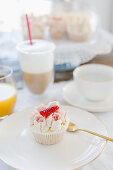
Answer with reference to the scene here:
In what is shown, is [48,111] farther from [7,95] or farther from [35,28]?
[35,28]

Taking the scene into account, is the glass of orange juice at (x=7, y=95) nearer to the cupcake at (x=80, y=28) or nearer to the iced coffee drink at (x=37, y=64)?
the iced coffee drink at (x=37, y=64)

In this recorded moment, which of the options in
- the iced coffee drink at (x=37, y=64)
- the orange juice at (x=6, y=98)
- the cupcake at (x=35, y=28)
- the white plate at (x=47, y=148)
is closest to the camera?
the white plate at (x=47, y=148)

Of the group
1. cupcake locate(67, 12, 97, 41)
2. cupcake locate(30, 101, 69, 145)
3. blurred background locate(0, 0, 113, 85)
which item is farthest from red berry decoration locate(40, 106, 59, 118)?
cupcake locate(67, 12, 97, 41)

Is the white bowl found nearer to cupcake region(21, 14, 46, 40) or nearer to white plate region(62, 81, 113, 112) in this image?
white plate region(62, 81, 113, 112)

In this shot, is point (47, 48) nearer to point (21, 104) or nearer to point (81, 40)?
point (21, 104)

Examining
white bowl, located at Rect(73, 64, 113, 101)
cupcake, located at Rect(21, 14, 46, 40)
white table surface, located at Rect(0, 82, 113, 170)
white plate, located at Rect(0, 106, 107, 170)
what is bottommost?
white table surface, located at Rect(0, 82, 113, 170)

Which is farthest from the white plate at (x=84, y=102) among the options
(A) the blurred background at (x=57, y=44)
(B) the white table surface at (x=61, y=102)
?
(A) the blurred background at (x=57, y=44)
